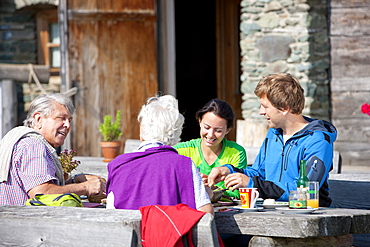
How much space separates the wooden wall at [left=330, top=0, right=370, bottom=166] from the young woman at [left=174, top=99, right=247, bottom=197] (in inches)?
135

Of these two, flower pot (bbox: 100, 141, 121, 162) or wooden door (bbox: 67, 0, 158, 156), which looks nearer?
flower pot (bbox: 100, 141, 121, 162)

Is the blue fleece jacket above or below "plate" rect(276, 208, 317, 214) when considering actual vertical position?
above

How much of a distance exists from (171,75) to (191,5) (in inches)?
103

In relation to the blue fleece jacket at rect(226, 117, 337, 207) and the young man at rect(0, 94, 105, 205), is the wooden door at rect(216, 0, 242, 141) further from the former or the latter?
the young man at rect(0, 94, 105, 205)

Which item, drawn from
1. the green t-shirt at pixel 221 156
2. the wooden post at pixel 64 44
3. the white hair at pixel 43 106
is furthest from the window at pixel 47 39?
the white hair at pixel 43 106

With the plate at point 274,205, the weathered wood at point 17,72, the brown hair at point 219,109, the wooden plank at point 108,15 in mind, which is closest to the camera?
the plate at point 274,205

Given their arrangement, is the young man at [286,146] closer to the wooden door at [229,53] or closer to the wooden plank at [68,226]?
the wooden plank at [68,226]

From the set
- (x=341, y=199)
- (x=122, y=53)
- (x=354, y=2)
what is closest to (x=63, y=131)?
(x=341, y=199)

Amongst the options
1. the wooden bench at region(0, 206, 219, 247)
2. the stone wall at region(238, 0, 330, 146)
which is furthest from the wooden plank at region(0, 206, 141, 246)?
the stone wall at region(238, 0, 330, 146)

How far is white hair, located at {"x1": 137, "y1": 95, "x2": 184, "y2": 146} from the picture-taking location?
2.84 m

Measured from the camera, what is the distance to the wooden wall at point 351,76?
6969 mm

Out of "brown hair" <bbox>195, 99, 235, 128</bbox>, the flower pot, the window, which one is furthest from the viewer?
the window

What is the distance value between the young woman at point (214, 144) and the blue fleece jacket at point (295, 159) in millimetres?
382

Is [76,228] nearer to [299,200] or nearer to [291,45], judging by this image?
[299,200]
